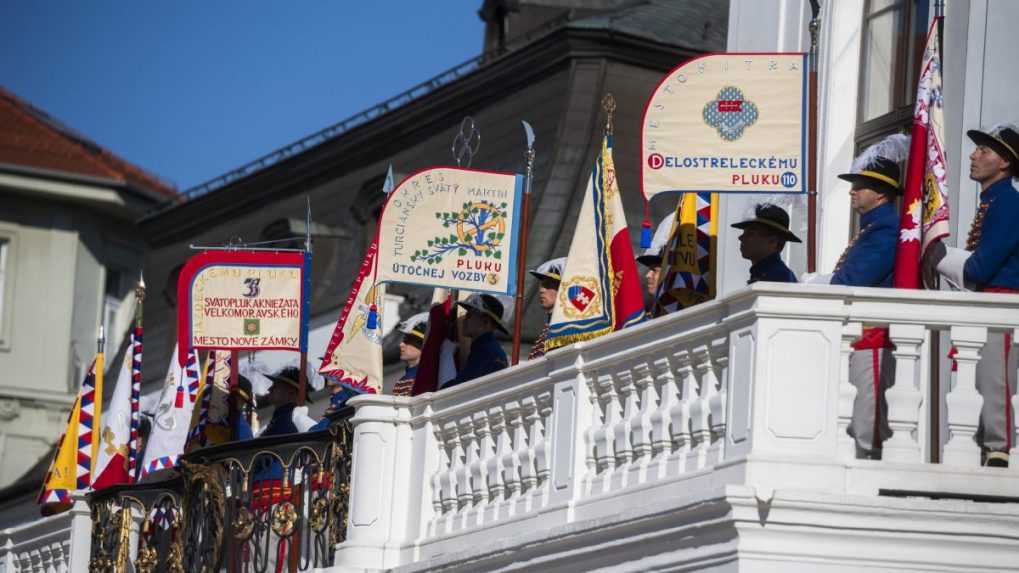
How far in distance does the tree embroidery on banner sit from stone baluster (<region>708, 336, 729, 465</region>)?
12.0 ft

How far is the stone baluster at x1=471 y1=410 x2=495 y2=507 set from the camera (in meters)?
13.3

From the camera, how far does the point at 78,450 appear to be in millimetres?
20297

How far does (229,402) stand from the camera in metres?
18.2

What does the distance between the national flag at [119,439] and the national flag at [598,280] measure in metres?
6.17

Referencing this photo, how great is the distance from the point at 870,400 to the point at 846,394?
22 cm

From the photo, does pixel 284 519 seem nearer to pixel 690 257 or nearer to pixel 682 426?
pixel 690 257

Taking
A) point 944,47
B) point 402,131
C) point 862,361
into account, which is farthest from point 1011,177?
point 402,131

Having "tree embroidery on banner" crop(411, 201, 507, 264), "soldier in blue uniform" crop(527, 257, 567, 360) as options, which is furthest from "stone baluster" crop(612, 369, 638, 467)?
"tree embroidery on banner" crop(411, 201, 507, 264)

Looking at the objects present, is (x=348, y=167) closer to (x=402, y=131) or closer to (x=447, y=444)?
(x=402, y=131)

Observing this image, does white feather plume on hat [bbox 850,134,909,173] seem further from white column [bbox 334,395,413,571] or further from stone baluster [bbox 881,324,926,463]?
white column [bbox 334,395,413,571]

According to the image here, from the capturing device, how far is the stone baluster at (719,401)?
36.8 feet

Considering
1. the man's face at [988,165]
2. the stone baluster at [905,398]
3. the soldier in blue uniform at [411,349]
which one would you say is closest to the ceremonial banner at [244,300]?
the soldier in blue uniform at [411,349]

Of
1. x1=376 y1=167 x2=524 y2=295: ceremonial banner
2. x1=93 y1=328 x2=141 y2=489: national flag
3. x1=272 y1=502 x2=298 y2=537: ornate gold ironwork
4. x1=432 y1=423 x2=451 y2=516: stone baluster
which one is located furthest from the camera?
x1=93 y1=328 x2=141 y2=489: national flag

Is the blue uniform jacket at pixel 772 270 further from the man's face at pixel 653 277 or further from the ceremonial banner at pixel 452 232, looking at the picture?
the ceremonial banner at pixel 452 232
